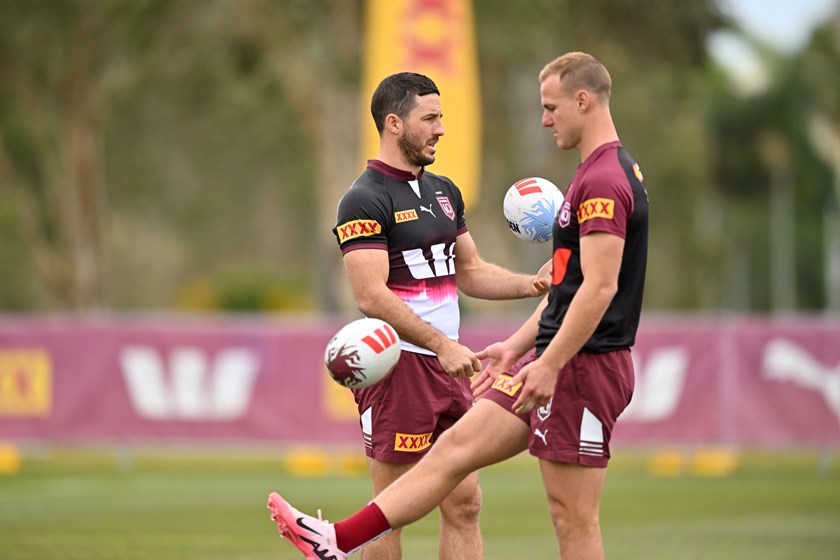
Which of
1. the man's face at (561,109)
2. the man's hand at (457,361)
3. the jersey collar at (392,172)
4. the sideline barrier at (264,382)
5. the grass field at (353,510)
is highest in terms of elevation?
the man's face at (561,109)

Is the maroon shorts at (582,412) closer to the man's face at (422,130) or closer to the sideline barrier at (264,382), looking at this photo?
the man's face at (422,130)

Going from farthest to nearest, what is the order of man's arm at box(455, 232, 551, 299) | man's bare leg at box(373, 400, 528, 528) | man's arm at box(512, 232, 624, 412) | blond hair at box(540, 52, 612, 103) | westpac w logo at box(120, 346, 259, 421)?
westpac w logo at box(120, 346, 259, 421) → man's arm at box(455, 232, 551, 299) → man's bare leg at box(373, 400, 528, 528) → blond hair at box(540, 52, 612, 103) → man's arm at box(512, 232, 624, 412)

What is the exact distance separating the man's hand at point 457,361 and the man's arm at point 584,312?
0.74 m

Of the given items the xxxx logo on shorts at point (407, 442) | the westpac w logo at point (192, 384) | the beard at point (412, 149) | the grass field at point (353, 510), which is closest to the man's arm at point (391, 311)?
the xxxx logo on shorts at point (407, 442)

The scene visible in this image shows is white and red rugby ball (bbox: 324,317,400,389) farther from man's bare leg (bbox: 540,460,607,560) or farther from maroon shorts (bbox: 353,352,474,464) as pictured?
man's bare leg (bbox: 540,460,607,560)

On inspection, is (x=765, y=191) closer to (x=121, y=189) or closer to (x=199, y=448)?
(x=121, y=189)

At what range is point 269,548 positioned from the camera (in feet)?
41.2

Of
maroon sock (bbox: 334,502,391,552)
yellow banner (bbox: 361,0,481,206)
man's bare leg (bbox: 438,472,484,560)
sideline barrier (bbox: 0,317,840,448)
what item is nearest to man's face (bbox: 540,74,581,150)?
man's bare leg (bbox: 438,472,484,560)

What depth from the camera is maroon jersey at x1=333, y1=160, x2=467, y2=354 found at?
7793 mm

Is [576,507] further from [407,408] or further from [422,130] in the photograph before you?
[422,130]

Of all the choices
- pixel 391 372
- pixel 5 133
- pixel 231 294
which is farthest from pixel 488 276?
pixel 231 294

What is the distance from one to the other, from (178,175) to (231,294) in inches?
228

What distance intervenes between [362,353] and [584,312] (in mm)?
1140

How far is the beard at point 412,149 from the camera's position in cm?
789
